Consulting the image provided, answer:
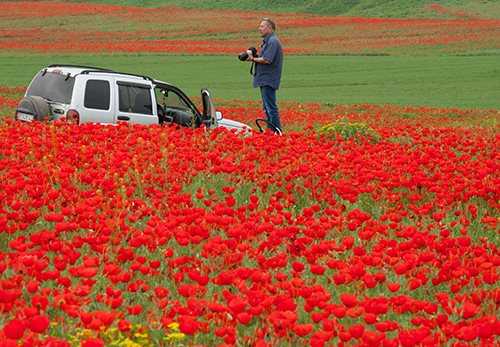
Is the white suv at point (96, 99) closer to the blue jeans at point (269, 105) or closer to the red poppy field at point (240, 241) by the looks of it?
the blue jeans at point (269, 105)

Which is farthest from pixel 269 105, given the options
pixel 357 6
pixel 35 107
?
pixel 357 6

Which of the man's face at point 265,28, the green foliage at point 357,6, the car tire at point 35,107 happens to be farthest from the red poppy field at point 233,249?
the green foliage at point 357,6

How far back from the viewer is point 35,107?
12.4 metres

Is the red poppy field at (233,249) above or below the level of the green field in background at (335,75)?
above

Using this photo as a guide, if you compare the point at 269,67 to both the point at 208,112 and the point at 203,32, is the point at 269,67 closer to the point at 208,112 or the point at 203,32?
the point at 208,112

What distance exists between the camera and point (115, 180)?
294 inches

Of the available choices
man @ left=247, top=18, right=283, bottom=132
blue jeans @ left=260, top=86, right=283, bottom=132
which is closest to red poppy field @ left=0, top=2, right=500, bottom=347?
blue jeans @ left=260, top=86, right=283, bottom=132

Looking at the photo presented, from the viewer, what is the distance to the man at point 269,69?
48.0ft

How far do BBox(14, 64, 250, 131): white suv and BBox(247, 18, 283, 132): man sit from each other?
162 centimetres

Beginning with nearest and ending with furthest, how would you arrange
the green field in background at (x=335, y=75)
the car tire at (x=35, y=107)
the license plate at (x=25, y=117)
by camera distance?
the car tire at (x=35, y=107) < the license plate at (x=25, y=117) < the green field in background at (x=335, y=75)

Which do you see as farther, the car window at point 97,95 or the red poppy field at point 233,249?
the car window at point 97,95

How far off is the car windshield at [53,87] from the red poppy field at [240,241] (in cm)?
181

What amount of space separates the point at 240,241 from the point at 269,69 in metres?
9.35

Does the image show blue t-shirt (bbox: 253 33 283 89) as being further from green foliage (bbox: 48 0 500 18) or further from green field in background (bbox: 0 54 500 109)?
green foliage (bbox: 48 0 500 18)
